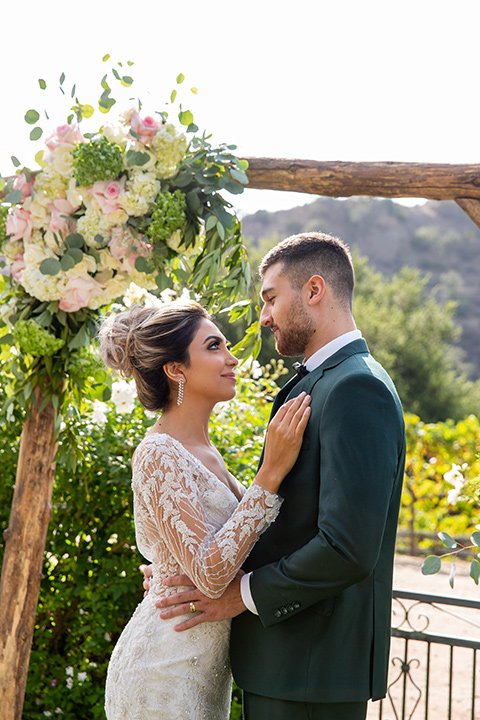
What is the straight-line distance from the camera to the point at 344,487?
71.8 inches

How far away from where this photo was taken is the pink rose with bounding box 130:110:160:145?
2736 millimetres

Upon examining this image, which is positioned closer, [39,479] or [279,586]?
[279,586]

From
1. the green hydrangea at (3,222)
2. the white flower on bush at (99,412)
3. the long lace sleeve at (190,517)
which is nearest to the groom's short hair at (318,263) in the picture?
the long lace sleeve at (190,517)

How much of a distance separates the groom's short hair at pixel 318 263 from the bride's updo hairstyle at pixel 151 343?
437mm

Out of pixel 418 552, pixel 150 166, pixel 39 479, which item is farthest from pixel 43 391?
pixel 418 552

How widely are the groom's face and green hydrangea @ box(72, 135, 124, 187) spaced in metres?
0.85

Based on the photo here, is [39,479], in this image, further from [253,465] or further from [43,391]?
[253,465]

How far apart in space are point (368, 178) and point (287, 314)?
3.97 feet

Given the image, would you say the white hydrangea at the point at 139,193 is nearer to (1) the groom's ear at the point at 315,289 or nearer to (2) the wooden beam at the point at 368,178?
(2) the wooden beam at the point at 368,178

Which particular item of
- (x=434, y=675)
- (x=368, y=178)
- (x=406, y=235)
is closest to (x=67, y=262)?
(x=368, y=178)

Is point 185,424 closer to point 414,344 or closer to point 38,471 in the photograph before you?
point 38,471

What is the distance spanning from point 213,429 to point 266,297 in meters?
1.76

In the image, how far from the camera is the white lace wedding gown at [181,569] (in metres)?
2.05

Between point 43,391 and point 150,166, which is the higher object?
point 150,166
